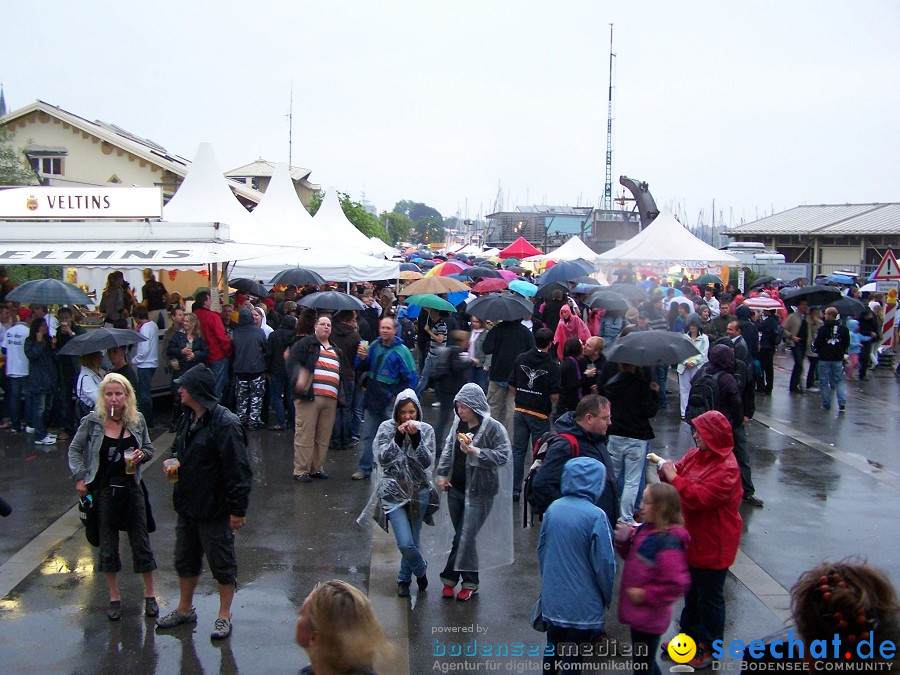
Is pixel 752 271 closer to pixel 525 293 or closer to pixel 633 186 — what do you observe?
pixel 633 186

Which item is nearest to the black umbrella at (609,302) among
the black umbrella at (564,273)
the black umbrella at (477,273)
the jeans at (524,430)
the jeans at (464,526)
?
the black umbrella at (564,273)

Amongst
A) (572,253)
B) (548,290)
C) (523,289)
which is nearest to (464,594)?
(548,290)

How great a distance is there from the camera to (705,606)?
17.5 ft

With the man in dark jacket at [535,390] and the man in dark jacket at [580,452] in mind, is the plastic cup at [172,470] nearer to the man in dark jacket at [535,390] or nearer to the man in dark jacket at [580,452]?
the man in dark jacket at [580,452]

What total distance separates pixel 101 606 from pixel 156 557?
963 mm

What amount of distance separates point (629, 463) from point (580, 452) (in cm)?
227

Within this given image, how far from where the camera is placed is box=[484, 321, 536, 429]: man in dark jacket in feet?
31.3

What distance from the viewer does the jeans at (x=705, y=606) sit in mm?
5258

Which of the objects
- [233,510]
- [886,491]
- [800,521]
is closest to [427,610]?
[233,510]

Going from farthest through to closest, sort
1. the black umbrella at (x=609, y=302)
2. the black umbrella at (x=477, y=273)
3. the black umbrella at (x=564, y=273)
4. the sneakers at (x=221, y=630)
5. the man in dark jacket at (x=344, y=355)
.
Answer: the black umbrella at (x=477, y=273), the black umbrella at (x=564, y=273), the black umbrella at (x=609, y=302), the man in dark jacket at (x=344, y=355), the sneakers at (x=221, y=630)

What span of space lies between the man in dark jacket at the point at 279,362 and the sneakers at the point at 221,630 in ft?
20.4

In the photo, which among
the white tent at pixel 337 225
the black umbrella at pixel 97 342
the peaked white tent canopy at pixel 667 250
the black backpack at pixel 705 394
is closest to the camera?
the black backpack at pixel 705 394

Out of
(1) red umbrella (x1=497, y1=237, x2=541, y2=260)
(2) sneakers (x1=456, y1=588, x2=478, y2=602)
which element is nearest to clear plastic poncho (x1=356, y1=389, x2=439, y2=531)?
(2) sneakers (x1=456, y1=588, x2=478, y2=602)

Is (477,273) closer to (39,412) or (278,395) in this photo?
(278,395)
